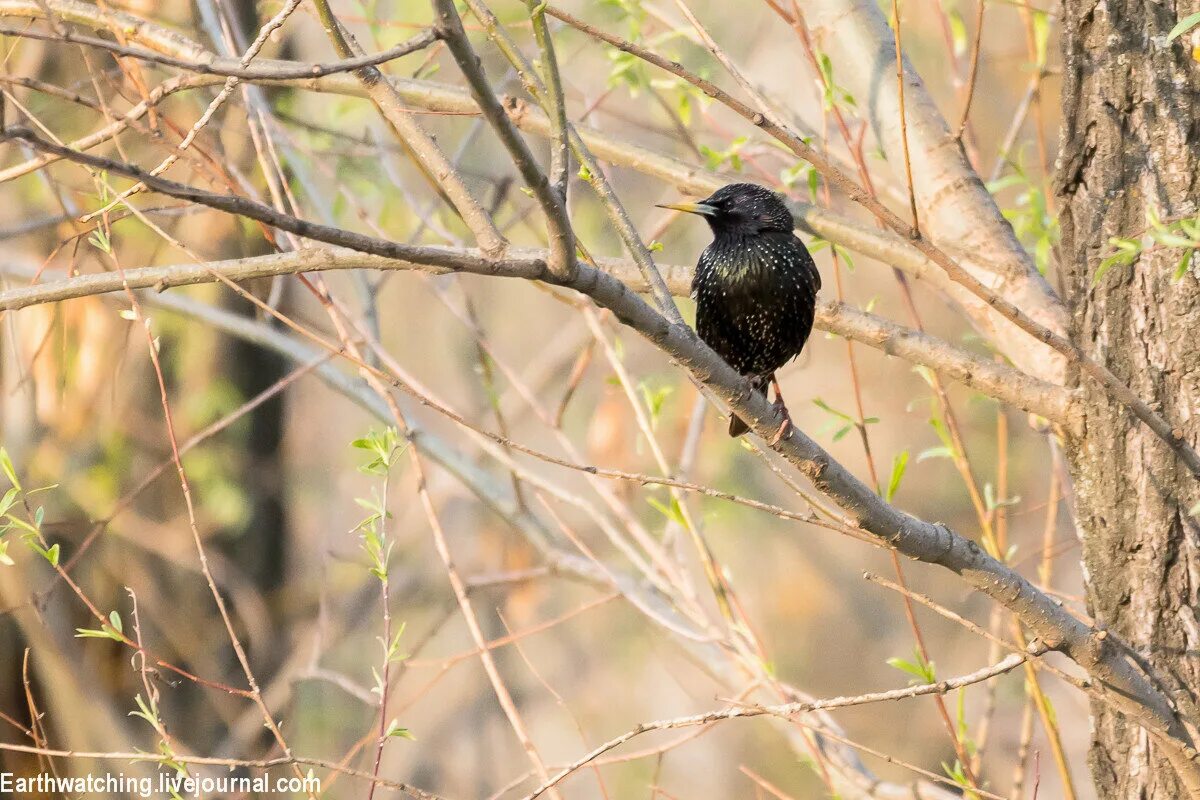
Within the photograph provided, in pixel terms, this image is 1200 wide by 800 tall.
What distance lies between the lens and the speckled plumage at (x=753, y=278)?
3.49 metres

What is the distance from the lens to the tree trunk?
222 cm

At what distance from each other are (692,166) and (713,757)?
5.13 metres

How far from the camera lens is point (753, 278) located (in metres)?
3.50

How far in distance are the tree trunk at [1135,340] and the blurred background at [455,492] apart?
2127mm

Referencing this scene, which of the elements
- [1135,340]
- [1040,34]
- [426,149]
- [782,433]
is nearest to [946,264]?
[782,433]

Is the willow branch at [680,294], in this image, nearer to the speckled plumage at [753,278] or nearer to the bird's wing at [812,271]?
the speckled plumage at [753,278]

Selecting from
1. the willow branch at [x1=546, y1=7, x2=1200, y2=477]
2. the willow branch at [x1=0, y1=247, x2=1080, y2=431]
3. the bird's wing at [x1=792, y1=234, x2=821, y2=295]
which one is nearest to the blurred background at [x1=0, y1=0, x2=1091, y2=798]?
the bird's wing at [x1=792, y1=234, x2=821, y2=295]

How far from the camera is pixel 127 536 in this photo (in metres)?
5.59

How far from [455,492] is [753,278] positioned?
11.1ft

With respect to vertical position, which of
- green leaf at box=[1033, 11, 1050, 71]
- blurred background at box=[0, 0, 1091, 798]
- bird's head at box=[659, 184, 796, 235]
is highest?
green leaf at box=[1033, 11, 1050, 71]

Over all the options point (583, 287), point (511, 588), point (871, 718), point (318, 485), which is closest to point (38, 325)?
point (318, 485)

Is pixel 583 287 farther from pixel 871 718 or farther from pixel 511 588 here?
pixel 871 718

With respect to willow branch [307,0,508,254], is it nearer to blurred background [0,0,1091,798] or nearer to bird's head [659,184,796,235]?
bird's head [659,184,796,235]

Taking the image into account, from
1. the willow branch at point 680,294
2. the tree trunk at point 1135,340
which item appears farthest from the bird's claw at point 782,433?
the tree trunk at point 1135,340
